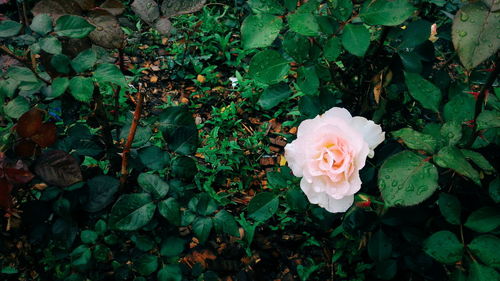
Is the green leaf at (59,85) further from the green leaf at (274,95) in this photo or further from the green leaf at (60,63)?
the green leaf at (274,95)

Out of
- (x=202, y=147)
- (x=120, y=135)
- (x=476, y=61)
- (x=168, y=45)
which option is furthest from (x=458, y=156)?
(x=168, y=45)

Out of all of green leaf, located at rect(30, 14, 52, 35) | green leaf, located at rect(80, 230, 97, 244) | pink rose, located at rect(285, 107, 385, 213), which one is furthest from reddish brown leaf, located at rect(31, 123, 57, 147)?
pink rose, located at rect(285, 107, 385, 213)

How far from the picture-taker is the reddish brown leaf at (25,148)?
1072 mm

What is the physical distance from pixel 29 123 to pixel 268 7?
67cm

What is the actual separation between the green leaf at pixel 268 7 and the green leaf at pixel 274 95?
36 cm

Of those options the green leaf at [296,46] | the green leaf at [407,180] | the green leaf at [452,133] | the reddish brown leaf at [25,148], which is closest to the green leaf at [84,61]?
the reddish brown leaf at [25,148]

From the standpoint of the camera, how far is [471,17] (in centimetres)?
77

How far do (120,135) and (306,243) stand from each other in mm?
1004

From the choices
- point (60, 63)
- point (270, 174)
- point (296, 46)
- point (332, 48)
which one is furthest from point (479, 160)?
point (60, 63)

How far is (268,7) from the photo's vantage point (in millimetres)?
1165

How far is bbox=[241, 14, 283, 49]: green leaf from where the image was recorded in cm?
111

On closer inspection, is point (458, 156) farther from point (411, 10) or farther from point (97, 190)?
point (97, 190)

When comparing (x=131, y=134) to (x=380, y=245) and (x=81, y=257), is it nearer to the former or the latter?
(x=81, y=257)

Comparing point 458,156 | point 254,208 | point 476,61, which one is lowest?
point 254,208
